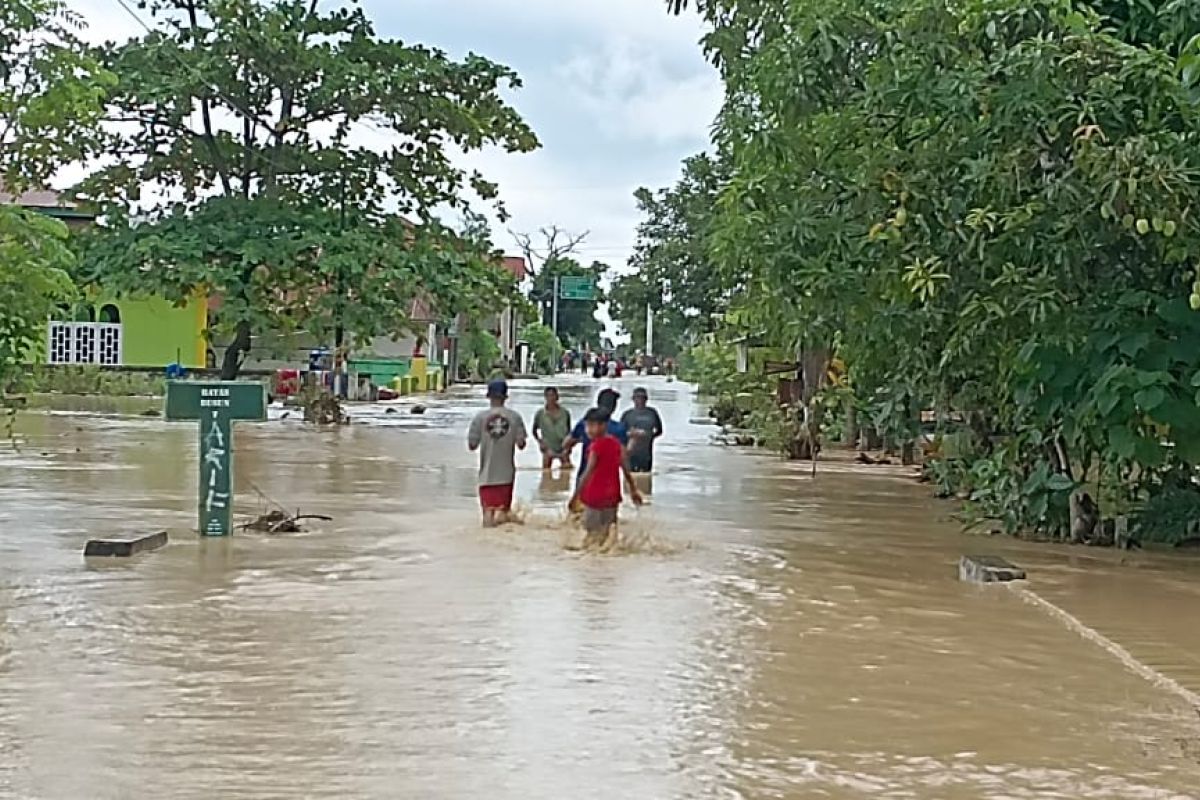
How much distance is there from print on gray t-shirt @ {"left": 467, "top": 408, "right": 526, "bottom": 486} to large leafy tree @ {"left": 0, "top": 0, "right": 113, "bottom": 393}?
4974 mm

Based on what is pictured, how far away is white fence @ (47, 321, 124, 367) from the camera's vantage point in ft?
188

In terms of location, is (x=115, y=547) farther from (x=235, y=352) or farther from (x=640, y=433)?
(x=235, y=352)

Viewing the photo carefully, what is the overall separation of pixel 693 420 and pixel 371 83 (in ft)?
41.3

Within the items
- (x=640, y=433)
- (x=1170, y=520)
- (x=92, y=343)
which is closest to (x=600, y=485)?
(x=1170, y=520)

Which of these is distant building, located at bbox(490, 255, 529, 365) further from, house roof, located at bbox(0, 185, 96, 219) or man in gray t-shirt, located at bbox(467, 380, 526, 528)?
man in gray t-shirt, located at bbox(467, 380, 526, 528)

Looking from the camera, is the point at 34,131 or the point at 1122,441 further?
the point at 34,131

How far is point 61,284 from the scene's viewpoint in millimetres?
17469

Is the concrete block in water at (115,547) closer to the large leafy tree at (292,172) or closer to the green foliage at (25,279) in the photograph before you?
the green foliage at (25,279)

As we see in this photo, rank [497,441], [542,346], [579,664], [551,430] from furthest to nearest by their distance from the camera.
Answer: [542,346] → [551,430] → [497,441] → [579,664]

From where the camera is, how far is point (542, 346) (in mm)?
109625

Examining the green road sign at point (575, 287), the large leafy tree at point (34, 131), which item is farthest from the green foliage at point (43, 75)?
the green road sign at point (575, 287)

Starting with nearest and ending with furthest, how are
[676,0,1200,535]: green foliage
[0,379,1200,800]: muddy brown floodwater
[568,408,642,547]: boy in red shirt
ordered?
1. [0,379,1200,800]: muddy brown floodwater
2. [676,0,1200,535]: green foliage
3. [568,408,642,547]: boy in red shirt

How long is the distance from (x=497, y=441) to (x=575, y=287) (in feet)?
348

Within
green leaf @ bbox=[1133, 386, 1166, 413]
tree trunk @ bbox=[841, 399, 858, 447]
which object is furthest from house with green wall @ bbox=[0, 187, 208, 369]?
green leaf @ bbox=[1133, 386, 1166, 413]
